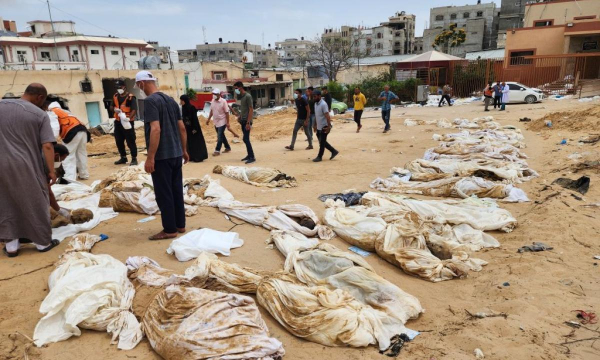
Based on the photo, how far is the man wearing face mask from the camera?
3.53 m

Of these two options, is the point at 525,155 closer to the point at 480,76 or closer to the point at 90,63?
the point at 480,76

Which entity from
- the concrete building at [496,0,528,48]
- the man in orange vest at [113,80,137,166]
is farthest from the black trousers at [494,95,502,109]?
the concrete building at [496,0,528,48]

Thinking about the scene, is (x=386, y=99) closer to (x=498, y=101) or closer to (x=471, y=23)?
(x=498, y=101)

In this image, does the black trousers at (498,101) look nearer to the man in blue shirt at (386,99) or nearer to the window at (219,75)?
the man in blue shirt at (386,99)

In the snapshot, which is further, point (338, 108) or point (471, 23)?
point (471, 23)

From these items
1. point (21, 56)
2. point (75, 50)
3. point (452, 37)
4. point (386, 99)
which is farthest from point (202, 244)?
point (452, 37)

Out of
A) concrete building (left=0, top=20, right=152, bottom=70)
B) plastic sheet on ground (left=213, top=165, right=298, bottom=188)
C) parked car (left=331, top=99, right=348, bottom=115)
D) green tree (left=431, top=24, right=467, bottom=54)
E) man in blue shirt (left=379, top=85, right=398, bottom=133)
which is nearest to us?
plastic sheet on ground (left=213, top=165, right=298, bottom=188)

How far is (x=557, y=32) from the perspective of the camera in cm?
2570

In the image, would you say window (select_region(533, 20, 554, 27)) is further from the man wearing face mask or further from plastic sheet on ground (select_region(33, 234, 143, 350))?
plastic sheet on ground (select_region(33, 234, 143, 350))

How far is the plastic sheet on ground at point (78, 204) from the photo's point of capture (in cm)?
443

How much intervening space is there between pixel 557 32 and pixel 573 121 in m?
18.1

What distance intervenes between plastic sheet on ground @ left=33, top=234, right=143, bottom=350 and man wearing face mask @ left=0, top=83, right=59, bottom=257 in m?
0.84

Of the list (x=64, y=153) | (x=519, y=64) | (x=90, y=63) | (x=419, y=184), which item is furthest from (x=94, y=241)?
(x=90, y=63)

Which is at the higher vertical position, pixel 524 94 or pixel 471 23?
pixel 471 23
